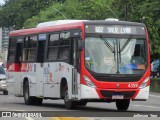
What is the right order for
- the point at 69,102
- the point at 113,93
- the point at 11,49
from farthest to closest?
1. the point at 11,49
2. the point at 69,102
3. the point at 113,93

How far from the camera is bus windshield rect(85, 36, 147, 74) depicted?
2302 cm

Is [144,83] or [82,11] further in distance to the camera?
[82,11]

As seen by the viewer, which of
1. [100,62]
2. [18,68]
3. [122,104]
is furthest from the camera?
[18,68]

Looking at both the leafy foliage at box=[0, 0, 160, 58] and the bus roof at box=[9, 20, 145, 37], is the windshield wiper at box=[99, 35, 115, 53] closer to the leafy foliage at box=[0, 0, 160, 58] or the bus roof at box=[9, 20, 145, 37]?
the bus roof at box=[9, 20, 145, 37]

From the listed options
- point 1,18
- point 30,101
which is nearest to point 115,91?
point 30,101

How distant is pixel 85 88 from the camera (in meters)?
22.8

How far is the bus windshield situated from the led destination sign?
0.88 feet

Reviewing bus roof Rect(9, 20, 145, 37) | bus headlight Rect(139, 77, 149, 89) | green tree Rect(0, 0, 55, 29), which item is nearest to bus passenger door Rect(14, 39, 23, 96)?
bus roof Rect(9, 20, 145, 37)

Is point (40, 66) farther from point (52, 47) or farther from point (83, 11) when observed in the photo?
point (83, 11)

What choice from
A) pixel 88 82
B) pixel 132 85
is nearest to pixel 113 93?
pixel 132 85

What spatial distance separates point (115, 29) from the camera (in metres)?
23.6

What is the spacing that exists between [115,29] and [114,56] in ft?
3.51

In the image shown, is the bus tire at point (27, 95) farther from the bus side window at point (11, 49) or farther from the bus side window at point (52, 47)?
the bus side window at point (52, 47)

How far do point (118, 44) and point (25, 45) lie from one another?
6895 mm
